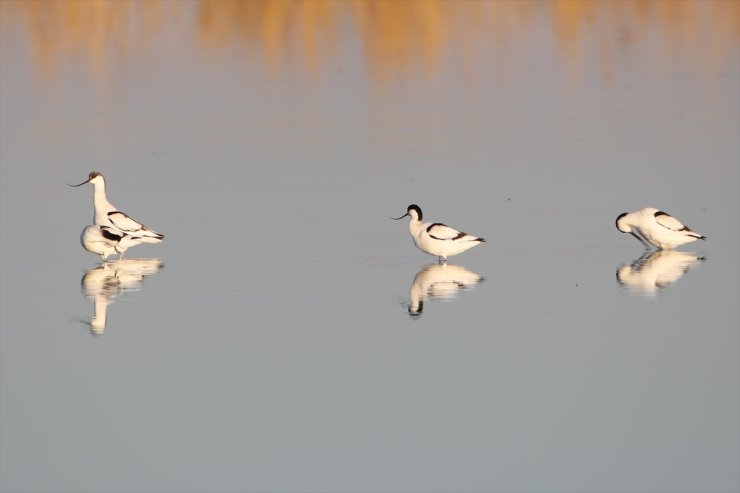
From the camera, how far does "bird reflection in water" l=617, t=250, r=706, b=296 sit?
1208cm

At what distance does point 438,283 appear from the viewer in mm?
12492

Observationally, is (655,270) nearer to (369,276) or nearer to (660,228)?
(660,228)

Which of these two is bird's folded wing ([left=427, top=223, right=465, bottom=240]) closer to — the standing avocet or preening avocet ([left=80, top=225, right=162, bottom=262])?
the standing avocet

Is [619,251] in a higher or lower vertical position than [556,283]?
higher

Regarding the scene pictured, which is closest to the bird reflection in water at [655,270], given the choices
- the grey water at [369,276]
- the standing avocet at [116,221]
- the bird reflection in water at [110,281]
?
the grey water at [369,276]

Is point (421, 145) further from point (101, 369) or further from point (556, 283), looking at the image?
point (101, 369)

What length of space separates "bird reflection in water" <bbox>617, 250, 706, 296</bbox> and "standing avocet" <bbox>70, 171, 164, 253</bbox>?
151 inches

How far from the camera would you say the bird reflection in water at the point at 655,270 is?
12078 millimetres

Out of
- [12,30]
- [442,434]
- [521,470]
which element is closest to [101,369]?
[442,434]

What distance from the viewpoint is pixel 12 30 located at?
30.4 m

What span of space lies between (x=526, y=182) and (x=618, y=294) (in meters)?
4.99

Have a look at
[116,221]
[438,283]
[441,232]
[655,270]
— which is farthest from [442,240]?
[116,221]

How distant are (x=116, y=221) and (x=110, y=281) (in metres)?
1.67

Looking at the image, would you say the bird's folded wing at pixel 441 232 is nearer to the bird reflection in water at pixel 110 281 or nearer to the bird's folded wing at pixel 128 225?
the bird reflection in water at pixel 110 281
